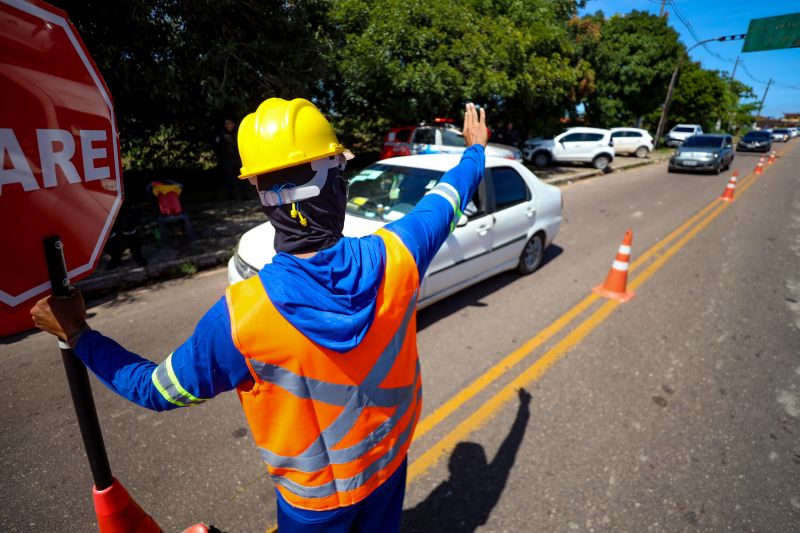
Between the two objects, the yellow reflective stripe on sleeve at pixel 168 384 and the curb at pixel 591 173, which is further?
the curb at pixel 591 173

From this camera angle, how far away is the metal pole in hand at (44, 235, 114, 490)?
0.95 m

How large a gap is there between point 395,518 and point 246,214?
309 inches

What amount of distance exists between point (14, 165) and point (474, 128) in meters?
1.68

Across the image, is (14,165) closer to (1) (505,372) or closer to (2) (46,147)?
(2) (46,147)

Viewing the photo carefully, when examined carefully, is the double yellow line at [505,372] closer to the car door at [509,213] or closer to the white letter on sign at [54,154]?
the car door at [509,213]

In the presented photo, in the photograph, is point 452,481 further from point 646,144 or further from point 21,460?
point 646,144

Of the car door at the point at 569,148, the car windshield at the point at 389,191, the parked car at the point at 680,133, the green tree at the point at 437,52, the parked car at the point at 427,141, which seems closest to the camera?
the car windshield at the point at 389,191

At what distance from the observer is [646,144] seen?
21.6m

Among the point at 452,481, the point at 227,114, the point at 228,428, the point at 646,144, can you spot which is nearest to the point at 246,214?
the point at 227,114

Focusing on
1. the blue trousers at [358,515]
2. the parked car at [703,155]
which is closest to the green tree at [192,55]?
the blue trousers at [358,515]

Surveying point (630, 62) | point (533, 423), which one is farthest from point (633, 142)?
point (533, 423)

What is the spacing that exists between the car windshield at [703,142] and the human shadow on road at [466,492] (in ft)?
61.1

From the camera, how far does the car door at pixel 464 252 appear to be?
13.7 feet

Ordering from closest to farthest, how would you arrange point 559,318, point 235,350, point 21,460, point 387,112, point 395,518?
1. point 235,350
2. point 395,518
3. point 21,460
4. point 559,318
5. point 387,112
